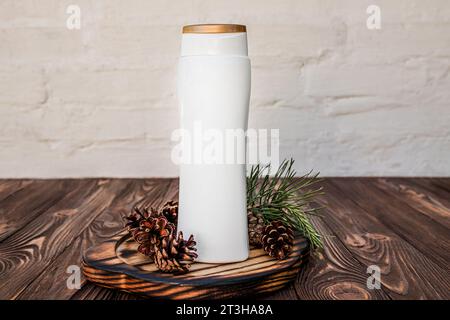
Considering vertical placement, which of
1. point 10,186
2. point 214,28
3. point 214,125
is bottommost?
point 10,186

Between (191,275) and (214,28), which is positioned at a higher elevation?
(214,28)

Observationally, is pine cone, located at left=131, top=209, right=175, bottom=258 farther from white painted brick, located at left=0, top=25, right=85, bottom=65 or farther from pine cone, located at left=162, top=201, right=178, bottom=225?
white painted brick, located at left=0, top=25, right=85, bottom=65

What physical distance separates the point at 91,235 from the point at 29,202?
12.1 inches

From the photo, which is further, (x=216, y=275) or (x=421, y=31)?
(x=421, y=31)

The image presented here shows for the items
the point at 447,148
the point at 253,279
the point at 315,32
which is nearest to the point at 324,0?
the point at 315,32

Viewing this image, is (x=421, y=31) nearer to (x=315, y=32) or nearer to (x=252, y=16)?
(x=315, y=32)

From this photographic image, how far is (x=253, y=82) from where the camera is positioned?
1317 mm

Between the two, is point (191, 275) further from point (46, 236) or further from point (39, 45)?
point (39, 45)

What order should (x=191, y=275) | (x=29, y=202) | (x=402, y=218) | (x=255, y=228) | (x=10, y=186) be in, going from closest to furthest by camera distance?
(x=191, y=275) < (x=255, y=228) < (x=402, y=218) < (x=29, y=202) < (x=10, y=186)

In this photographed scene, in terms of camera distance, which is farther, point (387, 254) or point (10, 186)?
point (10, 186)

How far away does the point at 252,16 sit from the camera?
130 centimetres

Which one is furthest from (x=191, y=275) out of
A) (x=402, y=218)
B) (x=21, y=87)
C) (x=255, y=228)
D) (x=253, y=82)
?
(x=21, y=87)

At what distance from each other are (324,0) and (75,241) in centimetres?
83

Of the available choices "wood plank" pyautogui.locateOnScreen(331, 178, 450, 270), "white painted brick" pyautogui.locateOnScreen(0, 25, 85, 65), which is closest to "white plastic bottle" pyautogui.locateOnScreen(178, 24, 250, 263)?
"wood plank" pyautogui.locateOnScreen(331, 178, 450, 270)
